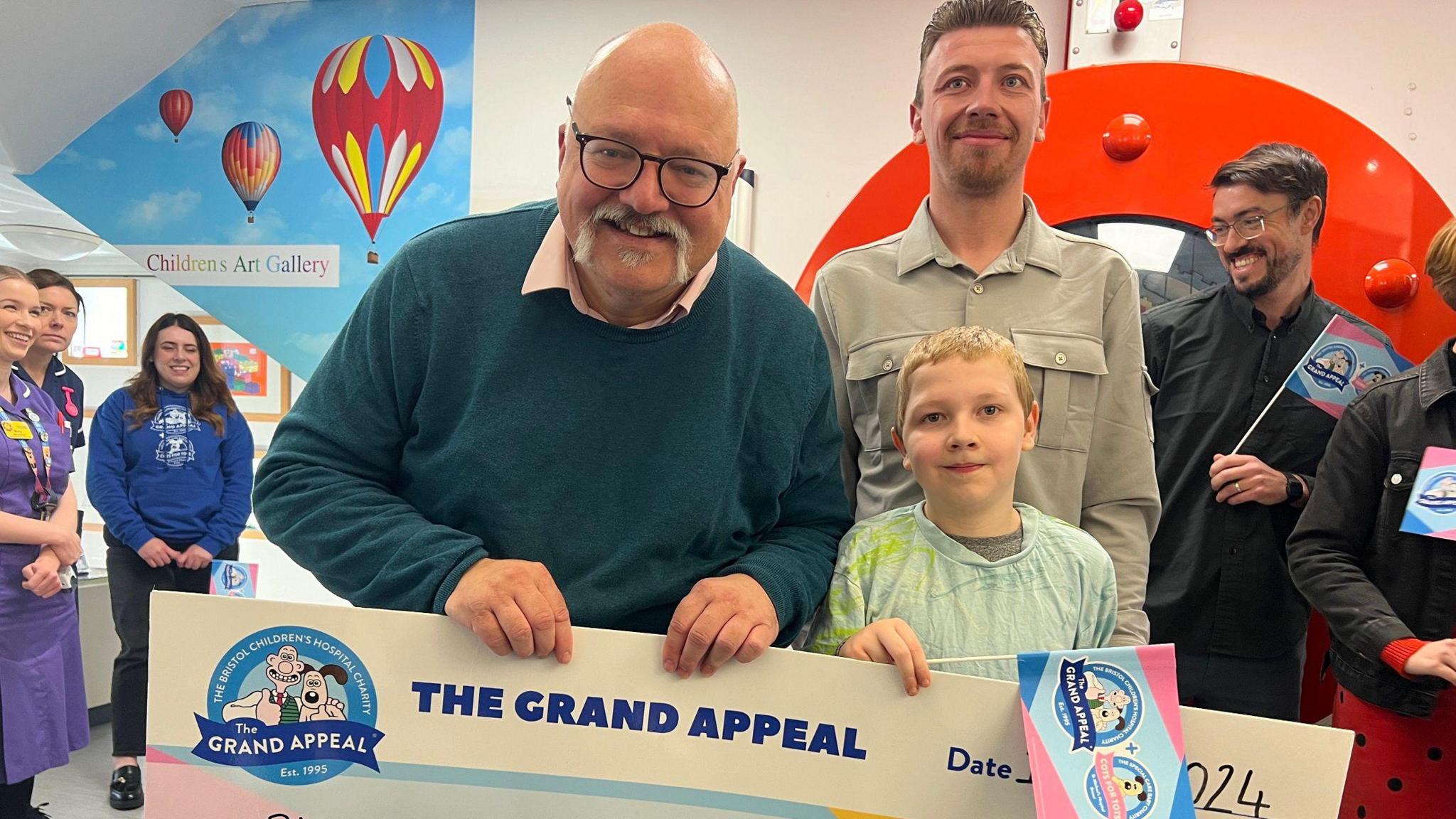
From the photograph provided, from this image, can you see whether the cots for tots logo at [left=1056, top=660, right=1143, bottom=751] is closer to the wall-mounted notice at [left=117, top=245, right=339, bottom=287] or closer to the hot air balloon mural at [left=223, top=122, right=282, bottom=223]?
the wall-mounted notice at [left=117, top=245, right=339, bottom=287]

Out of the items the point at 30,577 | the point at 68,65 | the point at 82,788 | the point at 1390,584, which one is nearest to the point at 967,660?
the point at 1390,584

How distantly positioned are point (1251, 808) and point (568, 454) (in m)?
0.93

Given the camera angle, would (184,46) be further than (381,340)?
Yes

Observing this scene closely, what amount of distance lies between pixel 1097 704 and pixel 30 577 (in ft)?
9.73

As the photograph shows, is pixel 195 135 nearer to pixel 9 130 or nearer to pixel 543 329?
pixel 9 130

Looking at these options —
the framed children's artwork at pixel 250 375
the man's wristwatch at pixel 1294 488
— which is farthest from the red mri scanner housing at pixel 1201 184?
the framed children's artwork at pixel 250 375

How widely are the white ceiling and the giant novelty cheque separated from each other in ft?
13.6

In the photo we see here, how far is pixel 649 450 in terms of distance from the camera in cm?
126

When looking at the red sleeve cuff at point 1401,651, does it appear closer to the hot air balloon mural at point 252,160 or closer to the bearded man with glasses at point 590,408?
the bearded man with glasses at point 590,408

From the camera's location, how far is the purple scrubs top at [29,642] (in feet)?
8.92

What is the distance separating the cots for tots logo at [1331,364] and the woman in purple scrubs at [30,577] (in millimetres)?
3402

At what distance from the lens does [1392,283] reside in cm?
236

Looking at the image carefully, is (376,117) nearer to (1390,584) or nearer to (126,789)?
(126,789)

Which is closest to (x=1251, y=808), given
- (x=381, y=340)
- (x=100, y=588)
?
(x=381, y=340)
